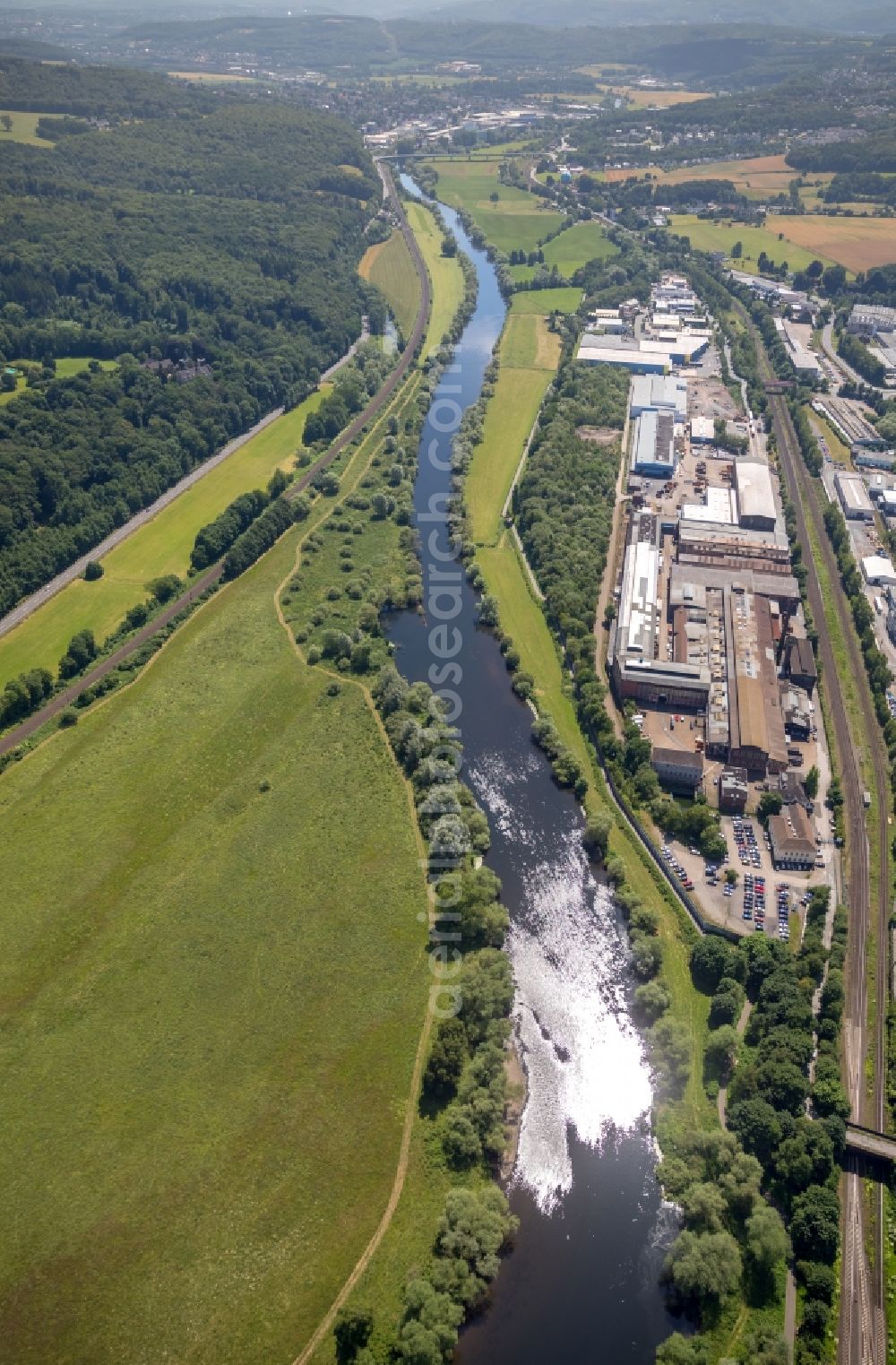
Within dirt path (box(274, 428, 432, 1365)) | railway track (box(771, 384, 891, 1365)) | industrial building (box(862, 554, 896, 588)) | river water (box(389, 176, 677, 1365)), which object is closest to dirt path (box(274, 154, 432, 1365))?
dirt path (box(274, 428, 432, 1365))

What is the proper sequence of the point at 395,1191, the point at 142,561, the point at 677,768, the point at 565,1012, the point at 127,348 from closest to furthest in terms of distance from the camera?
1. the point at 395,1191
2. the point at 565,1012
3. the point at 677,768
4. the point at 142,561
5. the point at 127,348

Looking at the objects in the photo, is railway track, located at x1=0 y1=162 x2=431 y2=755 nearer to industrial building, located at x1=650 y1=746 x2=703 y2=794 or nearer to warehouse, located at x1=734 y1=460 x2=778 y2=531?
industrial building, located at x1=650 y1=746 x2=703 y2=794

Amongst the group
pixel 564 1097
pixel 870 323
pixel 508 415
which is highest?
pixel 870 323

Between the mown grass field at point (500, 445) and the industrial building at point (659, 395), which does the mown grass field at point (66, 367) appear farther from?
the industrial building at point (659, 395)

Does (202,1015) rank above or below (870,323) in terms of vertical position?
below

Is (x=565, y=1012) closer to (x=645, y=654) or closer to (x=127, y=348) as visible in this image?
(x=645, y=654)

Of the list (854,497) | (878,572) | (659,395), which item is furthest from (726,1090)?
(659,395)
